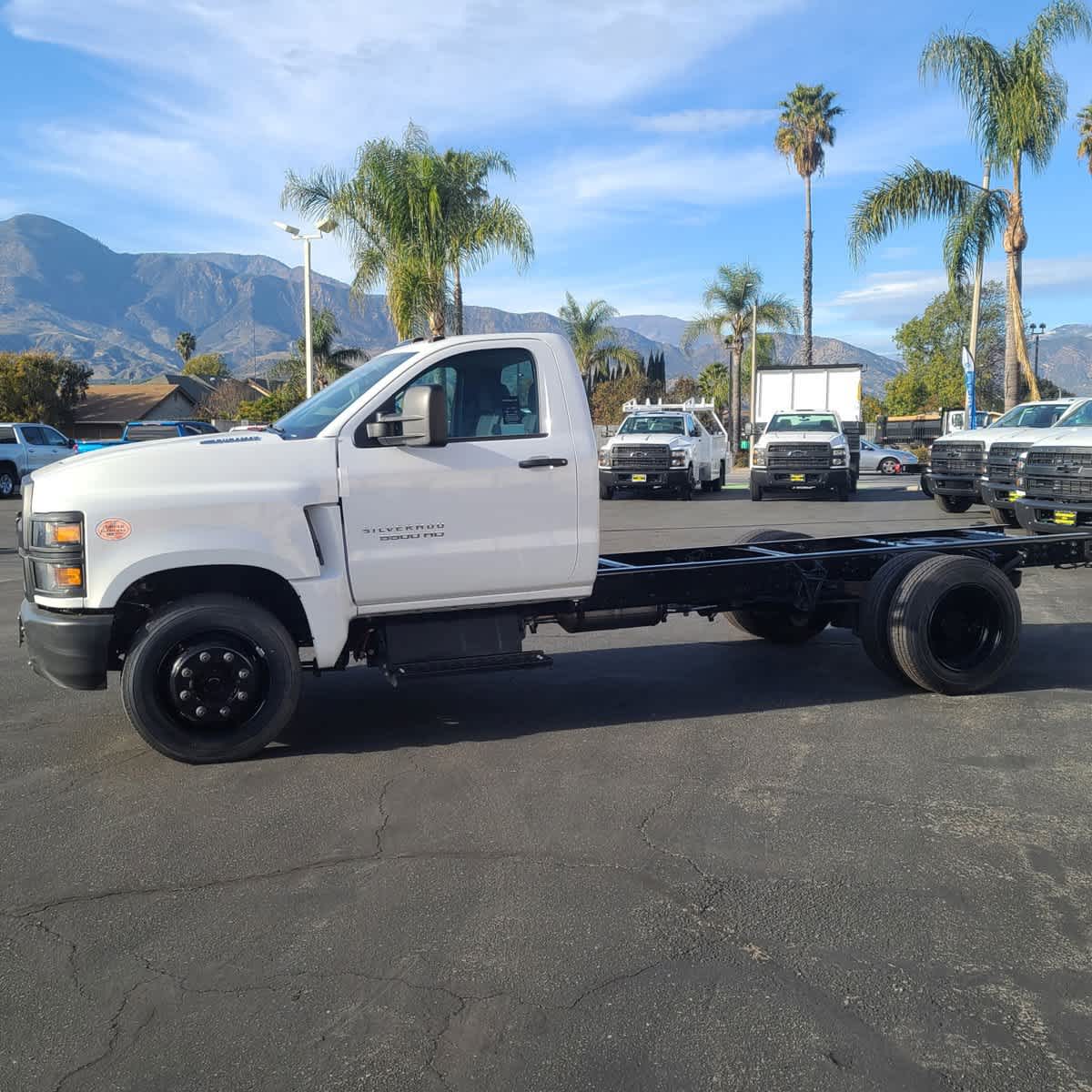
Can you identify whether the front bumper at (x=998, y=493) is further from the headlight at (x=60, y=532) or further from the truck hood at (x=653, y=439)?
the headlight at (x=60, y=532)

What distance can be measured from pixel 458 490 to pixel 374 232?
2279 cm

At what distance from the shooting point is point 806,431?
2384cm

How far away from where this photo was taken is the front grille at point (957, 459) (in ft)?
62.2

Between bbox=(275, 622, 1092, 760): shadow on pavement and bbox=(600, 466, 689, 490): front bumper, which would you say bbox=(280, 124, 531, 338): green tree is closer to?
bbox=(600, 466, 689, 490): front bumper

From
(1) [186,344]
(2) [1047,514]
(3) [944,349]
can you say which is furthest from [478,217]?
(1) [186,344]

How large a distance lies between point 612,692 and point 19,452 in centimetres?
2739

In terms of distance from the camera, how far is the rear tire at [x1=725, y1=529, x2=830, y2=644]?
8312 mm

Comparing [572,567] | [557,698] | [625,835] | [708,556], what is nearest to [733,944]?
[625,835]

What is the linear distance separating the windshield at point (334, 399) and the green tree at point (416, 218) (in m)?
20.1

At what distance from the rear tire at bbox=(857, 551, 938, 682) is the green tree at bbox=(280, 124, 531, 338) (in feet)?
66.7

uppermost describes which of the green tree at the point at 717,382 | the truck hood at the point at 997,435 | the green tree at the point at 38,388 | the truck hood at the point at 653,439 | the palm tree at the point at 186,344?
the palm tree at the point at 186,344

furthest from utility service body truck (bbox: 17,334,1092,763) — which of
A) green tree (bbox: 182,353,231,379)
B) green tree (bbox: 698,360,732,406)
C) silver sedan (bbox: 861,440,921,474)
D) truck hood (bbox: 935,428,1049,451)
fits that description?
green tree (bbox: 182,353,231,379)

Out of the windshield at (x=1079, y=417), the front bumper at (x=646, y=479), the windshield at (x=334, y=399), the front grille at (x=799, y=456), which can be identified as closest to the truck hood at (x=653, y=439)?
the front bumper at (x=646, y=479)

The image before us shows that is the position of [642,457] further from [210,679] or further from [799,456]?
[210,679]
